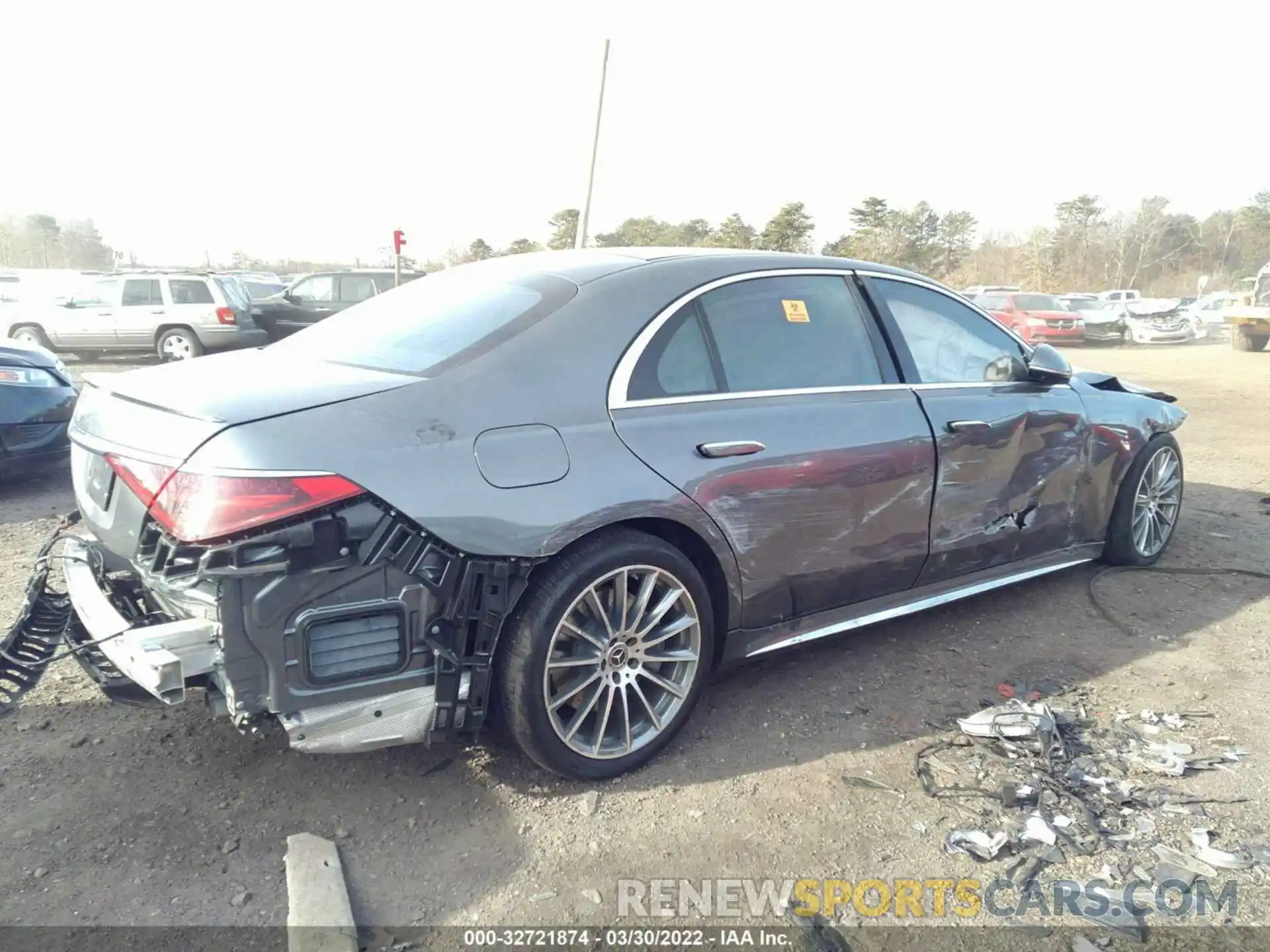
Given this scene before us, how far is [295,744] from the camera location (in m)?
2.36

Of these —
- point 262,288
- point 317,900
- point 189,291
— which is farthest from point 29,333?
point 317,900

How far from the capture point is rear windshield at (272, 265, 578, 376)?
2779 millimetres

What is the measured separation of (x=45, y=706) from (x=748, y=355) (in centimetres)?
285

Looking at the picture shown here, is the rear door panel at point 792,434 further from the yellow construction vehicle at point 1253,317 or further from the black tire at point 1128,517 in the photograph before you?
the yellow construction vehicle at point 1253,317

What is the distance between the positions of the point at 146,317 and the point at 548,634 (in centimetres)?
1535

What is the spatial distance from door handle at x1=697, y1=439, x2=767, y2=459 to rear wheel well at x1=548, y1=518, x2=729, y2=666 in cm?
26

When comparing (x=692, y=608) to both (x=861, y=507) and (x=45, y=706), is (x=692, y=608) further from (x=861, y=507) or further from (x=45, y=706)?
(x=45, y=706)

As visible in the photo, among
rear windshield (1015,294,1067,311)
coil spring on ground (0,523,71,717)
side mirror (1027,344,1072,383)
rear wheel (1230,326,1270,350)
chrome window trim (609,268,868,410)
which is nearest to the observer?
coil spring on ground (0,523,71,717)

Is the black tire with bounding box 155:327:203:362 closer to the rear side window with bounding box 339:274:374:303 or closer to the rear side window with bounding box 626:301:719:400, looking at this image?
the rear side window with bounding box 339:274:374:303

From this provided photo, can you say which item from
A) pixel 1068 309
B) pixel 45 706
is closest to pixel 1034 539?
pixel 45 706

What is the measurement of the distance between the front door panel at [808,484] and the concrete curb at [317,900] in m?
1.45

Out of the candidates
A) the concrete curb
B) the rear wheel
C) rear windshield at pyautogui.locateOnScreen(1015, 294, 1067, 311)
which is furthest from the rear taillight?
rear windshield at pyautogui.locateOnScreen(1015, 294, 1067, 311)

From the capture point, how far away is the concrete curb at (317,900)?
2111 mm

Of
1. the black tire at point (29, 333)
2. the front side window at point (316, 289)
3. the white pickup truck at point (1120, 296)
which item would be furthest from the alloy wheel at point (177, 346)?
the white pickup truck at point (1120, 296)
